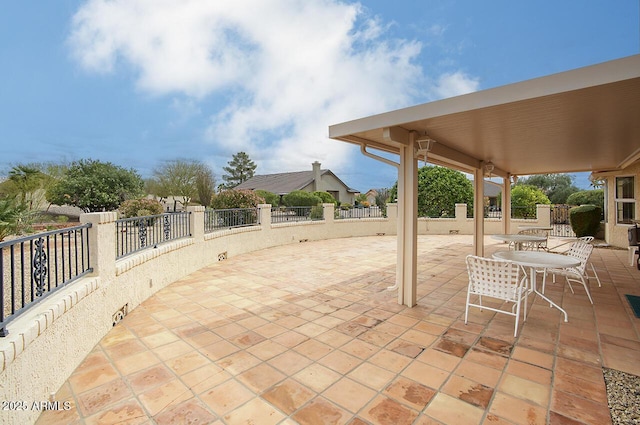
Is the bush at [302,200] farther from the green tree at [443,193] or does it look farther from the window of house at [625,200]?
the window of house at [625,200]

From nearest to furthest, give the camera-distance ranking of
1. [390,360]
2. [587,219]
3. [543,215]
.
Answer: [390,360] → [587,219] → [543,215]

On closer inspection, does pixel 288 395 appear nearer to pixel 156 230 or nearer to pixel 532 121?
pixel 532 121

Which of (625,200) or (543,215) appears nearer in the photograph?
(625,200)

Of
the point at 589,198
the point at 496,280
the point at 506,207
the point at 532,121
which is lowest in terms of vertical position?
the point at 496,280

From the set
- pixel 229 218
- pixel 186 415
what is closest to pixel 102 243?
pixel 186 415

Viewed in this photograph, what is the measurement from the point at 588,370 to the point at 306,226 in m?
9.24

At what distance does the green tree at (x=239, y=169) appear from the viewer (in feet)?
167

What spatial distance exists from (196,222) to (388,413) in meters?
5.86

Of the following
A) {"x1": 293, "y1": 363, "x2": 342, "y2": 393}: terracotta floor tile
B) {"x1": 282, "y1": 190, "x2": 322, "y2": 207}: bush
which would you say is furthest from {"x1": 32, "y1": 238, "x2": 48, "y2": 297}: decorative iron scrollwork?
{"x1": 282, "y1": 190, "x2": 322, "y2": 207}: bush

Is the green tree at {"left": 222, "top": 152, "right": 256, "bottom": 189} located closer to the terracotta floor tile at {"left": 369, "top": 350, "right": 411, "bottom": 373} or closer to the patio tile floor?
the patio tile floor

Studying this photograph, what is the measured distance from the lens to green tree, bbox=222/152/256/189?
167 feet

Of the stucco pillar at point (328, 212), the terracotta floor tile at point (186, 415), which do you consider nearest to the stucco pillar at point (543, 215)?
the stucco pillar at point (328, 212)

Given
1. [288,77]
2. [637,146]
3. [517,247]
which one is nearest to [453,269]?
[517,247]

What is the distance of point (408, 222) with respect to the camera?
15.1 ft
